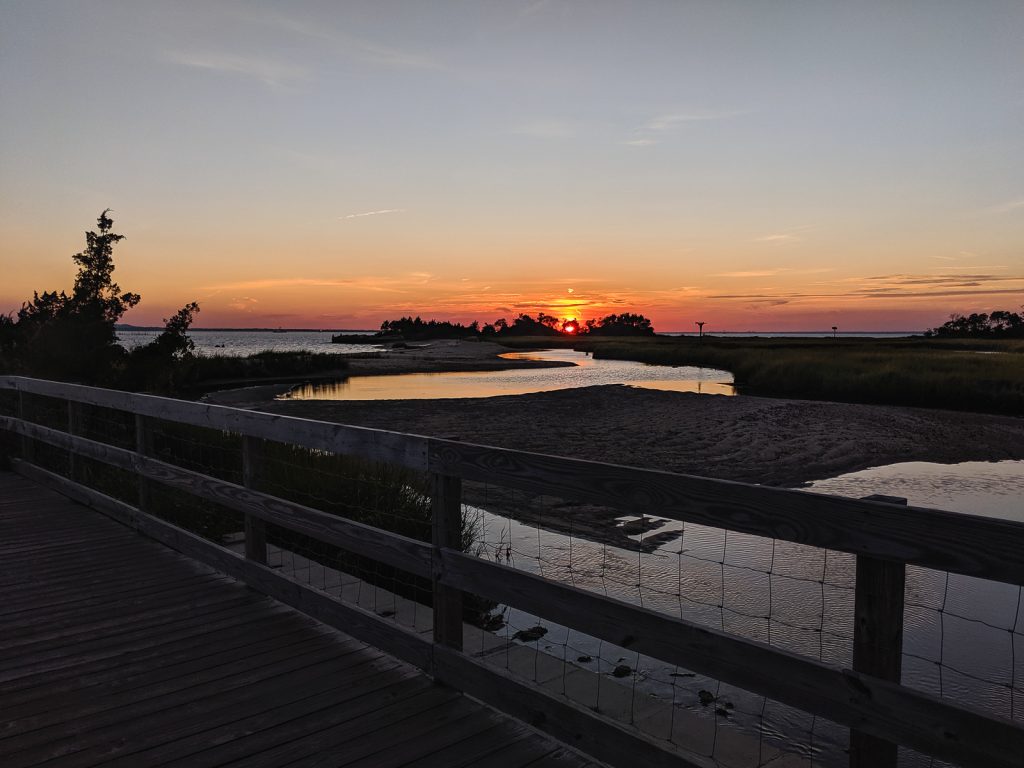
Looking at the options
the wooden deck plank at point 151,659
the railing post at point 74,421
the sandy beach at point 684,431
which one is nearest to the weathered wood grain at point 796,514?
the wooden deck plank at point 151,659

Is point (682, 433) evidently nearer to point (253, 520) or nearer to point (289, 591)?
point (253, 520)

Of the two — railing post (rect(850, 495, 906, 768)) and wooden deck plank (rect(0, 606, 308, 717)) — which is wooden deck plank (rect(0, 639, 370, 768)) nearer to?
wooden deck plank (rect(0, 606, 308, 717))

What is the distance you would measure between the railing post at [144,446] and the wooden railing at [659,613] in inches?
81.3

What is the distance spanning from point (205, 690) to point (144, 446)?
3671mm

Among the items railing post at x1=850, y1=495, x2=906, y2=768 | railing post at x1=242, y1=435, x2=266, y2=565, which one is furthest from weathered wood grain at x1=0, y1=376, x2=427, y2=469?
railing post at x1=850, y1=495, x2=906, y2=768

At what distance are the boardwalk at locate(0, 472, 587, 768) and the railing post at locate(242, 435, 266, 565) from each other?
0.32 metres

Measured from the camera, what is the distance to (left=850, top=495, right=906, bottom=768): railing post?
253cm

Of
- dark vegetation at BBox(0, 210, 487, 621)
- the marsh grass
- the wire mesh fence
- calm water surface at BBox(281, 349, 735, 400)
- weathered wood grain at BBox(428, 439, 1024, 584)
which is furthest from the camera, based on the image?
the marsh grass

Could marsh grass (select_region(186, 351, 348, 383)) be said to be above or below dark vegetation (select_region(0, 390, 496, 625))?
below

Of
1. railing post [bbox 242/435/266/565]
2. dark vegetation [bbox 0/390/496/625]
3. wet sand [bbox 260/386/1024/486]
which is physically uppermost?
railing post [bbox 242/435/266/565]

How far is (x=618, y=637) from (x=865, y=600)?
1.06 metres

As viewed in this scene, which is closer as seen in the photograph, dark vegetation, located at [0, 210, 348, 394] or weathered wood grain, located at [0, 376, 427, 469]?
weathered wood grain, located at [0, 376, 427, 469]

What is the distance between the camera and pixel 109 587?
5949 mm

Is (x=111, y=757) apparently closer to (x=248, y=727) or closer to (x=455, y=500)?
(x=248, y=727)
